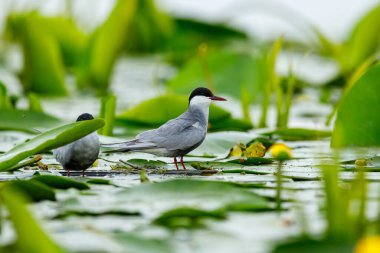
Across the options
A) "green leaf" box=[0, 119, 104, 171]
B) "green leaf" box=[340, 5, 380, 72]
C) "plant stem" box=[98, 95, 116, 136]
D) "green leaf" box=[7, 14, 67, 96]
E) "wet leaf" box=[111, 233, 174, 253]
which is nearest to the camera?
"wet leaf" box=[111, 233, 174, 253]

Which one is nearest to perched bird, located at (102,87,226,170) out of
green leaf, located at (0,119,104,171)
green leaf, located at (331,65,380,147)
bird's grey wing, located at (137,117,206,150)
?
bird's grey wing, located at (137,117,206,150)

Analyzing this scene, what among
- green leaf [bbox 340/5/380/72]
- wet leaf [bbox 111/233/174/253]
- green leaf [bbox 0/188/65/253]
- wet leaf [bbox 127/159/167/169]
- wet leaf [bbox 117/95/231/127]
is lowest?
wet leaf [bbox 111/233/174/253]

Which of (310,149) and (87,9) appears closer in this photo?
(310,149)

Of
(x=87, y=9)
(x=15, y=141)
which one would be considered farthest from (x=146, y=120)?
(x=87, y=9)

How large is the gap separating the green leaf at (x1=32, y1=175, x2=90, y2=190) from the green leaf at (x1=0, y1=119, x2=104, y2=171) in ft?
0.72

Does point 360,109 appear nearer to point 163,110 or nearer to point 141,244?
point 163,110

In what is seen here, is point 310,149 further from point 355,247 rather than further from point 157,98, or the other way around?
point 355,247

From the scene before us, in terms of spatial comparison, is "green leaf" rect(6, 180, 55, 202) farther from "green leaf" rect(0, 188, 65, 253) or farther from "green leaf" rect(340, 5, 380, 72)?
"green leaf" rect(340, 5, 380, 72)

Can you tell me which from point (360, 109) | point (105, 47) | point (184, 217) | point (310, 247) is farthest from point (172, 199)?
point (105, 47)

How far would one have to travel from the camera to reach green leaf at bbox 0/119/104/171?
3.33 m

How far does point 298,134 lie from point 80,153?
164cm

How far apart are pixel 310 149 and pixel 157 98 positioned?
0.92 m

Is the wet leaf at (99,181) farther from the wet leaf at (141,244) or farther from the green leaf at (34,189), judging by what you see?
the wet leaf at (141,244)

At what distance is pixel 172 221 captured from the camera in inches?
102
